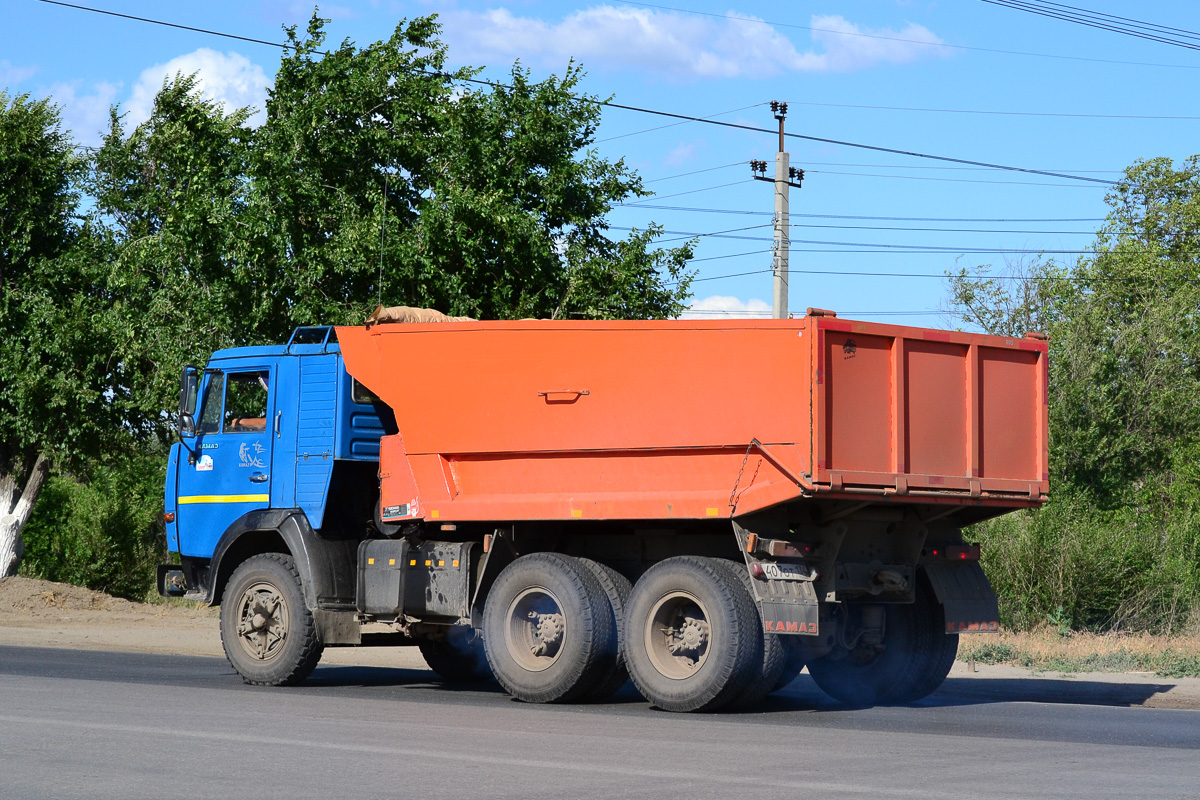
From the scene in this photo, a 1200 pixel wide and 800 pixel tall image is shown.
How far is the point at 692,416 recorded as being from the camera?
36.8 ft

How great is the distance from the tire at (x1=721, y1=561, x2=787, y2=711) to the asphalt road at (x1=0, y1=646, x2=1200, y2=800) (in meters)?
0.20

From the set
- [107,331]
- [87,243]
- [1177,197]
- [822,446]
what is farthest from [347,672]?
[1177,197]

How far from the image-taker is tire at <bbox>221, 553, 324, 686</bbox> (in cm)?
1311

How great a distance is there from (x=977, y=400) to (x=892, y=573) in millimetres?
1538

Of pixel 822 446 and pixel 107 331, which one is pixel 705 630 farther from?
pixel 107 331

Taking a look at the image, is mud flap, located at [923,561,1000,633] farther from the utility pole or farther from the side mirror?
the utility pole

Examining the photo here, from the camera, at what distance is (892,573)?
11.6m

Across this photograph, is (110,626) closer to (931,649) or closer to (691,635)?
(691,635)

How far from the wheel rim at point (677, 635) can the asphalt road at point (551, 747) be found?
1.35 feet

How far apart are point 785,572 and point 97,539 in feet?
86.6

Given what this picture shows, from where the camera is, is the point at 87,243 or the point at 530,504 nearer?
the point at 530,504

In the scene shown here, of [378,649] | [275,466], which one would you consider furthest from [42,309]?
[275,466]

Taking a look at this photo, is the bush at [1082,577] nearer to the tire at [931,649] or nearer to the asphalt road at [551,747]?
the asphalt road at [551,747]

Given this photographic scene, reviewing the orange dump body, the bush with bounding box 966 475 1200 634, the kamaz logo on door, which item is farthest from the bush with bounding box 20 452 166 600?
the kamaz logo on door
